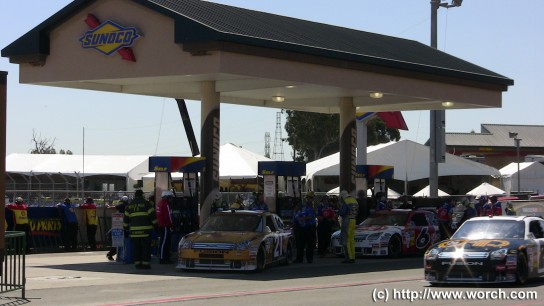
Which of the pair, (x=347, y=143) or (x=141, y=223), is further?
(x=347, y=143)

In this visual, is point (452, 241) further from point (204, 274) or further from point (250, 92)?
point (250, 92)

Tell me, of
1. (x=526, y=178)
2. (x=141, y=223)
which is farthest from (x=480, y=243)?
(x=526, y=178)

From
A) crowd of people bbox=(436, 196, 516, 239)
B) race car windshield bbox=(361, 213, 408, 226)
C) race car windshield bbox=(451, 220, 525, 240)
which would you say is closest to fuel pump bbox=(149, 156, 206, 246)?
race car windshield bbox=(361, 213, 408, 226)

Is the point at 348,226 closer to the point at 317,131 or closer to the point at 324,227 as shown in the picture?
the point at 324,227

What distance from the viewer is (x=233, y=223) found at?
76.0 ft

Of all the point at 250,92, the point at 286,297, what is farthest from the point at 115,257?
the point at 286,297

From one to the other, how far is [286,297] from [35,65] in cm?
1423

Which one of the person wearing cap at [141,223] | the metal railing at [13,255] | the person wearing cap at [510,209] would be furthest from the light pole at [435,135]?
the metal railing at [13,255]

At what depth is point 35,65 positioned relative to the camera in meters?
28.0

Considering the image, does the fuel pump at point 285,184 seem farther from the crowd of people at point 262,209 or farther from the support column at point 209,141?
the support column at point 209,141

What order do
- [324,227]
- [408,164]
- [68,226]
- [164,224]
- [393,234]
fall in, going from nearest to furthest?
[164,224], [393,234], [324,227], [68,226], [408,164]

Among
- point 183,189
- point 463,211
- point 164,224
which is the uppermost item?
point 183,189

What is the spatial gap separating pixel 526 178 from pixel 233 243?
46.4 m

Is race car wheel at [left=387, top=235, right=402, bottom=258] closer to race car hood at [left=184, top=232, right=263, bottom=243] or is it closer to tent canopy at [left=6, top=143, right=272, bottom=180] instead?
race car hood at [left=184, top=232, right=263, bottom=243]
